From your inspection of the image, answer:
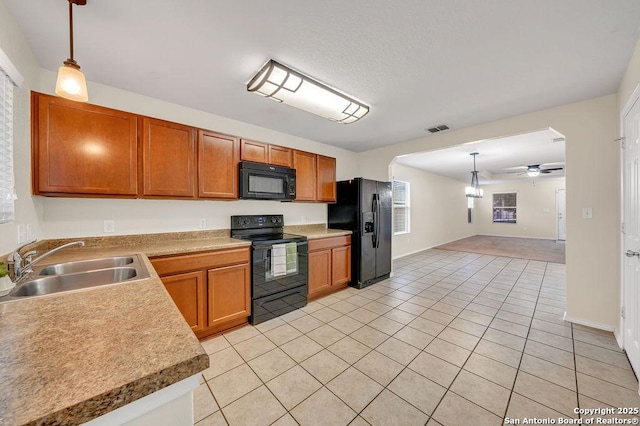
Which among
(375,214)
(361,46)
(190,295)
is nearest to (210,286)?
(190,295)

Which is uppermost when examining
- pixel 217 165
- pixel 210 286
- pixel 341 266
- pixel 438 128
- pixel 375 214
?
pixel 438 128

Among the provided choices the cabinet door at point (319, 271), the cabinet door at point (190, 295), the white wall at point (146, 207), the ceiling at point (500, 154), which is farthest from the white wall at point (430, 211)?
the cabinet door at point (190, 295)

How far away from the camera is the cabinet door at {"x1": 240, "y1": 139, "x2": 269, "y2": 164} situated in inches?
115

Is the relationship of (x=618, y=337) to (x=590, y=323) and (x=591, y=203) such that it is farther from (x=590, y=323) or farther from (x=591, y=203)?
(x=591, y=203)

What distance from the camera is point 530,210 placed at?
9359mm

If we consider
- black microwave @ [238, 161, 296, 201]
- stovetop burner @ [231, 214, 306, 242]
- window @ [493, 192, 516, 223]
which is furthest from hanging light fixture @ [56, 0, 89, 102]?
window @ [493, 192, 516, 223]

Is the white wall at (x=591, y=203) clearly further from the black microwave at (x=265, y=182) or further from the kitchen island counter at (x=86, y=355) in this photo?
the kitchen island counter at (x=86, y=355)

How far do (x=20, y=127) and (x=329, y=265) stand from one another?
3.23 metres

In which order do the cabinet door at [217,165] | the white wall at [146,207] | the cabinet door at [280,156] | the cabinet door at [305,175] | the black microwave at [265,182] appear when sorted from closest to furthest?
the white wall at [146,207]
the cabinet door at [217,165]
the black microwave at [265,182]
the cabinet door at [280,156]
the cabinet door at [305,175]

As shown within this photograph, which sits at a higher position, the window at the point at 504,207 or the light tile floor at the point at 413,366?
the window at the point at 504,207

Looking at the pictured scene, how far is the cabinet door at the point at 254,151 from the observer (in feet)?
9.59

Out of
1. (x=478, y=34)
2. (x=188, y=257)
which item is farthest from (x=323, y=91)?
(x=188, y=257)

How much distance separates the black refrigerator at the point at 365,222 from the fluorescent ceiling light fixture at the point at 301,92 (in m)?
1.50

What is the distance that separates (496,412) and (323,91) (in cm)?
274
